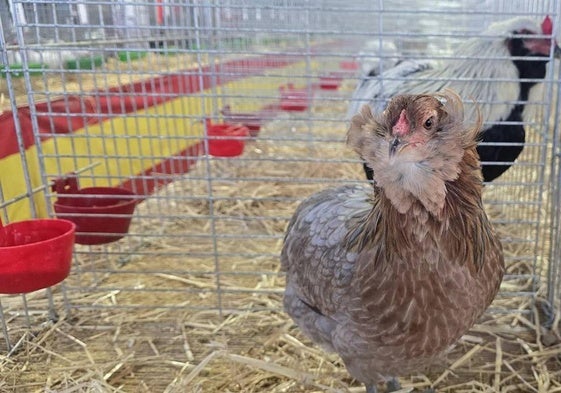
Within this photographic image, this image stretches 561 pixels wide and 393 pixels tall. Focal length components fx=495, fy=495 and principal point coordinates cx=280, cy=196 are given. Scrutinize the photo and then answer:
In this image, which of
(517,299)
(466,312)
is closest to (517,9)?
(517,299)

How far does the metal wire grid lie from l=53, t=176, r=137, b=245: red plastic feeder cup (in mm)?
75

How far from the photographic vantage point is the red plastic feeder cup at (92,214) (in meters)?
2.70

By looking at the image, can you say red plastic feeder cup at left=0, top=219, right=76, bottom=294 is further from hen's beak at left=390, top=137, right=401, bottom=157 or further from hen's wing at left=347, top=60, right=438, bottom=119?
hen's wing at left=347, top=60, right=438, bottom=119

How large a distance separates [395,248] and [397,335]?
1.01 feet

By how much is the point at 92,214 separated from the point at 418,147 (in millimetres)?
1934

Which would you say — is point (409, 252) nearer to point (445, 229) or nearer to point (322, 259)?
point (445, 229)

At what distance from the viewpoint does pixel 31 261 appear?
201 cm

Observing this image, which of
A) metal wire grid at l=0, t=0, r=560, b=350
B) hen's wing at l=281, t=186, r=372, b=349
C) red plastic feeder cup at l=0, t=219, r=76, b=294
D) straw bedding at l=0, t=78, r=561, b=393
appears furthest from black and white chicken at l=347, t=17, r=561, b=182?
red plastic feeder cup at l=0, t=219, r=76, b=294

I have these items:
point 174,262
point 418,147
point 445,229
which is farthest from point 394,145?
point 174,262

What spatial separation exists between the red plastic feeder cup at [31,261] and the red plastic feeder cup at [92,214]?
1.43ft

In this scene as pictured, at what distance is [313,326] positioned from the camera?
6.71ft

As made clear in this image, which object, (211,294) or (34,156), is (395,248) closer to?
(211,294)

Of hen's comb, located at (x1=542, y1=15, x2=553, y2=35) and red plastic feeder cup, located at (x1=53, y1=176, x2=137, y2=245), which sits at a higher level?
hen's comb, located at (x1=542, y1=15, x2=553, y2=35)

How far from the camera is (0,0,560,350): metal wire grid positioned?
2.53 meters
